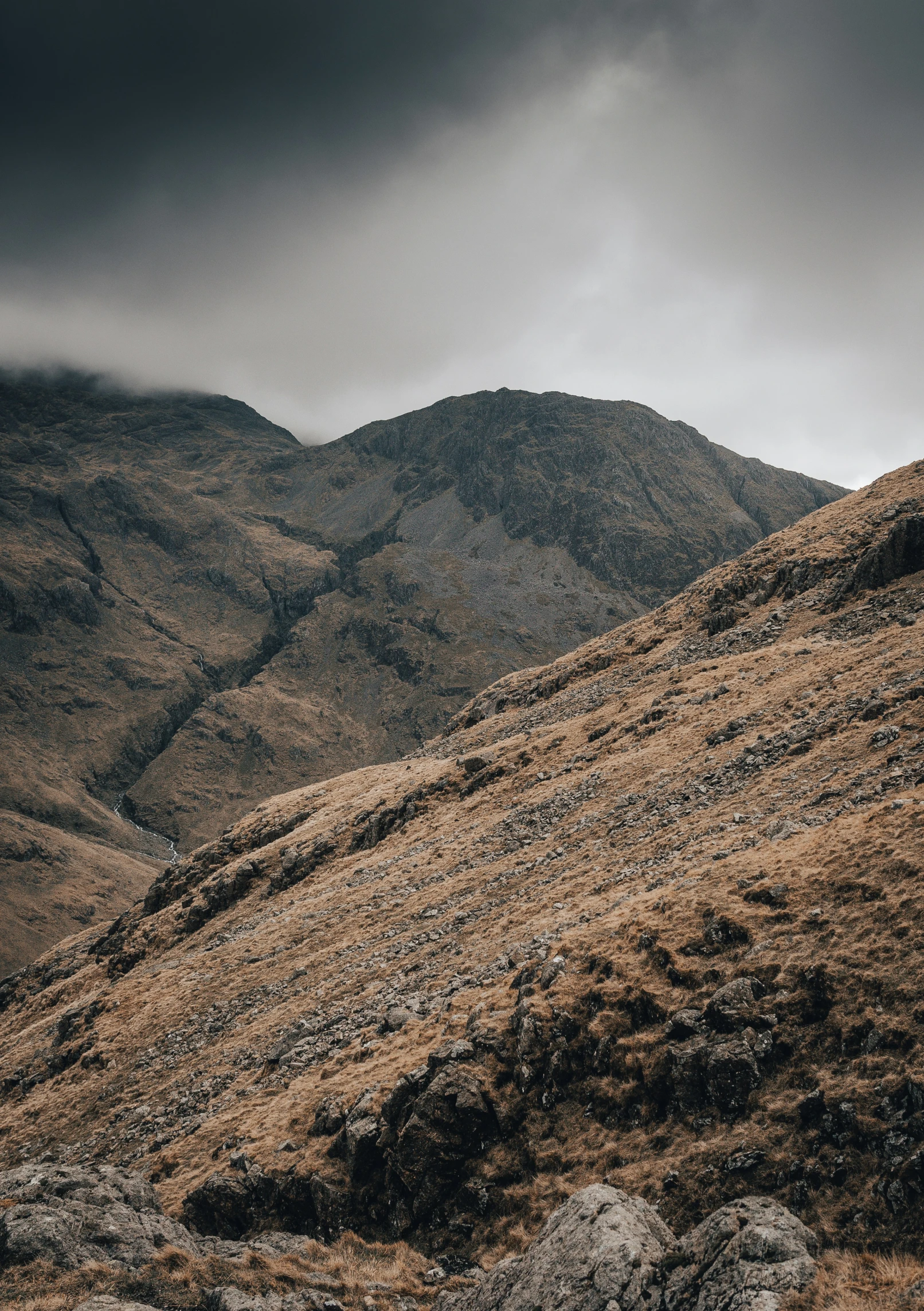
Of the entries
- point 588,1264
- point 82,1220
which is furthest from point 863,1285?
point 82,1220

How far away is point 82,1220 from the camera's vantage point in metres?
21.8

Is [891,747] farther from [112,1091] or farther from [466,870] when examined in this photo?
[112,1091]

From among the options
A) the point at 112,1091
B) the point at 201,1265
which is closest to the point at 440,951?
the point at 201,1265

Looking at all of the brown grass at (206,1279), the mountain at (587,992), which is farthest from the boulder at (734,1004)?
the brown grass at (206,1279)

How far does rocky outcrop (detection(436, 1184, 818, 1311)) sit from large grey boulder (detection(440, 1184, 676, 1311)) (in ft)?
0.07

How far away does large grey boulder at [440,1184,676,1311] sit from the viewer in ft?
47.9

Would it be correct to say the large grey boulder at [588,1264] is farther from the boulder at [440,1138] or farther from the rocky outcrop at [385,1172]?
the rocky outcrop at [385,1172]

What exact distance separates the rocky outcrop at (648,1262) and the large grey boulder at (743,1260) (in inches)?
0.7

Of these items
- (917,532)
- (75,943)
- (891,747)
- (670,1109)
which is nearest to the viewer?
(670,1109)

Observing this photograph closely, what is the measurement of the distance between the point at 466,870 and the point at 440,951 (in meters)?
8.99

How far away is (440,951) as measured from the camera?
36.5 meters

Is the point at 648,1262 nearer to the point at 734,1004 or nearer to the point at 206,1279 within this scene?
the point at 734,1004

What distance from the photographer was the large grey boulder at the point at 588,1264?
14609 millimetres

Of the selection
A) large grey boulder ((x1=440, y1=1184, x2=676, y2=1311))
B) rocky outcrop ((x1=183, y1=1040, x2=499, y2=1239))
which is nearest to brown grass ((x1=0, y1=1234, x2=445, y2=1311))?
rocky outcrop ((x1=183, y1=1040, x2=499, y2=1239))
